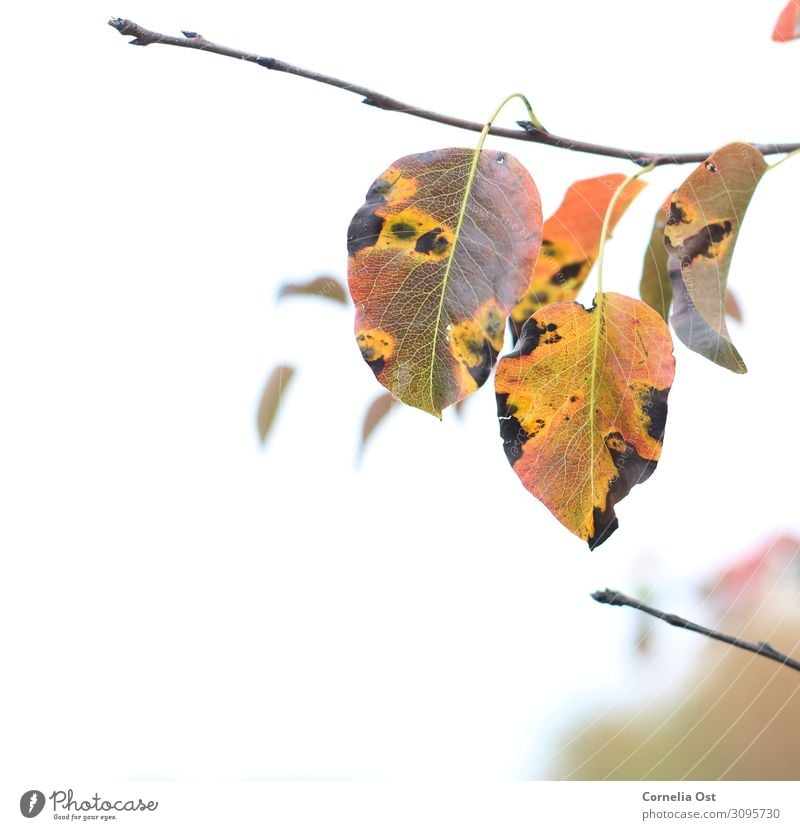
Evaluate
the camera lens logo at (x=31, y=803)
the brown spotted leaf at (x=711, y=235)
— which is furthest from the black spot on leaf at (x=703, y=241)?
the camera lens logo at (x=31, y=803)

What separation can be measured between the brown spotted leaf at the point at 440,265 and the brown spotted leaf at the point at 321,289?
118 mm

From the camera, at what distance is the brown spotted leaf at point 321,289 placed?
334 mm

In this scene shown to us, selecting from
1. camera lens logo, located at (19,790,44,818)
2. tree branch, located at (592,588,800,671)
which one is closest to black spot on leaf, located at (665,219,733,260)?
tree branch, located at (592,588,800,671)

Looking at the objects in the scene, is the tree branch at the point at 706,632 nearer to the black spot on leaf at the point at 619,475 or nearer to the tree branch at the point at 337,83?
the black spot on leaf at the point at 619,475

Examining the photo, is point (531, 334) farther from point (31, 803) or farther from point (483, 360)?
point (31, 803)

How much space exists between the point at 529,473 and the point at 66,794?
0.75 ft

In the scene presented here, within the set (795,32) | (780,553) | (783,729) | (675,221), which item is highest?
(795,32)

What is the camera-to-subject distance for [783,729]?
0.45 metres

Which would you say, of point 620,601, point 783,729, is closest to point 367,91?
point 620,601

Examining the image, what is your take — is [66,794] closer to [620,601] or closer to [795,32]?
[620,601]

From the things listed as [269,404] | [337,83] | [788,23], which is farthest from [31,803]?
[788,23]

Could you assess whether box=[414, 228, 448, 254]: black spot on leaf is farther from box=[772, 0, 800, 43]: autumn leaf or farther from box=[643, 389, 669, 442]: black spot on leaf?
box=[772, 0, 800, 43]: autumn leaf

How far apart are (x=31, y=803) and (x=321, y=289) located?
9.0 inches

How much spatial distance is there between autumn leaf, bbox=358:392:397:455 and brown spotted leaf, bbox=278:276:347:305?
46 millimetres
